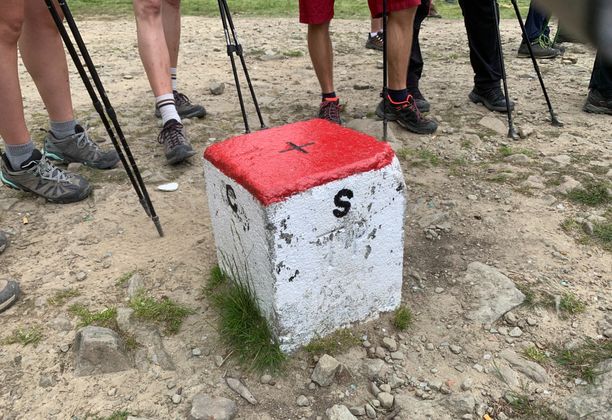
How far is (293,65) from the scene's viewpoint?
593 cm

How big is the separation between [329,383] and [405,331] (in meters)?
0.42

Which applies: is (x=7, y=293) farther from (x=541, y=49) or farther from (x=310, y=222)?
(x=541, y=49)

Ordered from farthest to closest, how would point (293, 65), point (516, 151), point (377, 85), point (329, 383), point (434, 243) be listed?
point (293, 65) → point (377, 85) → point (516, 151) → point (434, 243) → point (329, 383)

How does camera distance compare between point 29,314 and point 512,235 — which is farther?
point 512,235

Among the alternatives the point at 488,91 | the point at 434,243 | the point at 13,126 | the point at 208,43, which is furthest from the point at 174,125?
the point at 208,43

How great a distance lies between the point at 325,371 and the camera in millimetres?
1942

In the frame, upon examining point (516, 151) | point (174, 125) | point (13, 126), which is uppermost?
point (13, 126)

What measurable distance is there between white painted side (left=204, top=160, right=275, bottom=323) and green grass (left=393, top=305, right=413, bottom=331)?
55cm

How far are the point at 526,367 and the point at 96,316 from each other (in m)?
1.74

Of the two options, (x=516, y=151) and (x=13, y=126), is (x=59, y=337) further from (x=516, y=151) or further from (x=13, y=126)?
(x=516, y=151)

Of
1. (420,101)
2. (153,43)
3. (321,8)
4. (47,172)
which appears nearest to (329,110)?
(321,8)

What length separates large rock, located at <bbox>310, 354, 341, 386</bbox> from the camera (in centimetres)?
194

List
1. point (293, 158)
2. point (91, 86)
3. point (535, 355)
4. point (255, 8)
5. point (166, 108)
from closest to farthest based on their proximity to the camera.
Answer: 1. point (293, 158)
2. point (535, 355)
3. point (91, 86)
4. point (166, 108)
5. point (255, 8)

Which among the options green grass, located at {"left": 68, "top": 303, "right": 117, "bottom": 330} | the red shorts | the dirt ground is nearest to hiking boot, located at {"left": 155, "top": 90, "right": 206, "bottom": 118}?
the dirt ground
